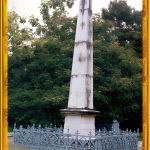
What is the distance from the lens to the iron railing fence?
670 cm

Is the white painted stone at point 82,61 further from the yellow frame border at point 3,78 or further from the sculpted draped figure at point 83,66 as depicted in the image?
the yellow frame border at point 3,78

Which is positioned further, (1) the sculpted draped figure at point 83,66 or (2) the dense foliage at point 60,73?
(2) the dense foliage at point 60,73

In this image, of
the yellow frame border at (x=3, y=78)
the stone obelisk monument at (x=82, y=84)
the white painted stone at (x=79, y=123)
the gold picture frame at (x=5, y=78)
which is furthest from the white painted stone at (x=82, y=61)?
the yellow frame border at (x=3, y=78)

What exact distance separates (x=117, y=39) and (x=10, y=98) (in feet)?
34.9

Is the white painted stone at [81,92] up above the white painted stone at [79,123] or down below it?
above

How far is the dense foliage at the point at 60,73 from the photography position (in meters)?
16.1

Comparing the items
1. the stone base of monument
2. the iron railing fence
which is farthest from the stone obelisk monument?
the iron railing fence

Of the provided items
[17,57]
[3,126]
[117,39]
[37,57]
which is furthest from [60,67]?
[3,126]

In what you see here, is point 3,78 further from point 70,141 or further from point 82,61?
point 82,61

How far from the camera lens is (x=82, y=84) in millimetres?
7992

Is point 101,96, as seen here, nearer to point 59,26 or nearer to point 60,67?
point 60,67

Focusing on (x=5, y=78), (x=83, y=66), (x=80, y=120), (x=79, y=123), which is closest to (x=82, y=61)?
(x=83, y=66)

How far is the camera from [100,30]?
59.3 ft

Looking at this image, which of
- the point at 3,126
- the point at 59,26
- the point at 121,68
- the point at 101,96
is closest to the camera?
the point at 3,126
